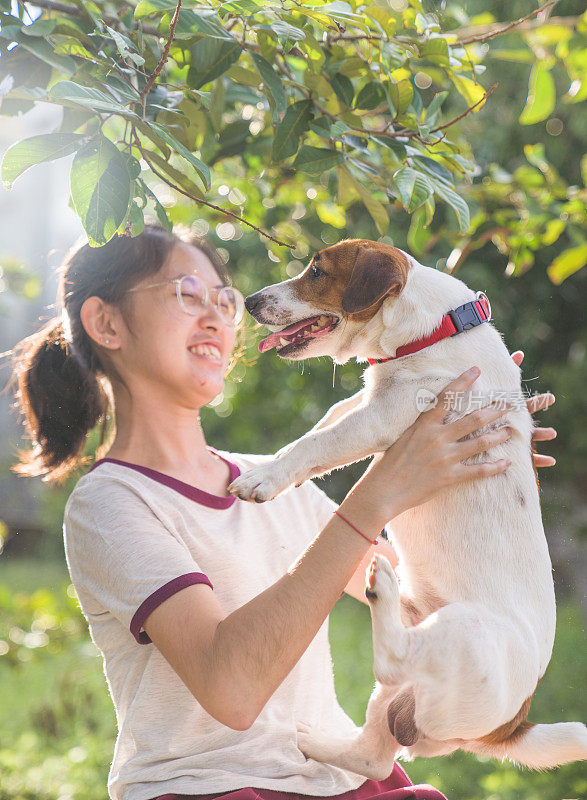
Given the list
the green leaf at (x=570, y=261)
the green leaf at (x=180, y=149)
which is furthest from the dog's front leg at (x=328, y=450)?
the green leaf at (x=570, y=261)

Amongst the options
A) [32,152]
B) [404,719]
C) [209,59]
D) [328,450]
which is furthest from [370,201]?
[404,719]

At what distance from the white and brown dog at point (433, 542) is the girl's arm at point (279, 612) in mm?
136

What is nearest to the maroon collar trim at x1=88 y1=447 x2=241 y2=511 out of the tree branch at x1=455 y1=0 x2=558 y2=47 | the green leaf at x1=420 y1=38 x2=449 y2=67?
the green leaf at x1=420 y1=38 x2=449 y2=67

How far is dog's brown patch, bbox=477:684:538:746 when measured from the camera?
1.62 meters

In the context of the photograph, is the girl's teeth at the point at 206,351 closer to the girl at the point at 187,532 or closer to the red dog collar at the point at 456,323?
the girl at the point at 187,532

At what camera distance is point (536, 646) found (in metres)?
1.57

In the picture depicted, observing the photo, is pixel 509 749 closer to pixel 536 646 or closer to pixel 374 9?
pixel 536 646

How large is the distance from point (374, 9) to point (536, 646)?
4.41 ft

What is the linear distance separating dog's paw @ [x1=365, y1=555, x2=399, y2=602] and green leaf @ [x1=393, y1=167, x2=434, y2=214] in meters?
0.72

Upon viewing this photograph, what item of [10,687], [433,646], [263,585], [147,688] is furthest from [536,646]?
[10,687]

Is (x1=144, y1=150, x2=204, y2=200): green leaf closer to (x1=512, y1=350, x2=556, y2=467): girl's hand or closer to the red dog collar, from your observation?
the red dog collar

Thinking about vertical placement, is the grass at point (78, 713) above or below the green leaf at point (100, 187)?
below

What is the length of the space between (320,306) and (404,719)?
0.92 meters

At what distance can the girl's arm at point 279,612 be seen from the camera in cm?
135
